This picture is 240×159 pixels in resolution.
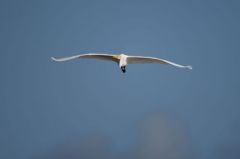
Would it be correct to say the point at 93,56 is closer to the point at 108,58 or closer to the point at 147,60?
the point at 108,58

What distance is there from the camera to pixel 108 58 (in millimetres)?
31094

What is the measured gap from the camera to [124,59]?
2989 centimetres

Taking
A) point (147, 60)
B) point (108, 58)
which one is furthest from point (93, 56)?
point (147, 60)

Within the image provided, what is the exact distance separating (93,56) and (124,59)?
2.21 m

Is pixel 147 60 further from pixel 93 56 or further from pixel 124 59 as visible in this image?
pixel 93 56

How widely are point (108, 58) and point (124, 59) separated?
5.00 ft

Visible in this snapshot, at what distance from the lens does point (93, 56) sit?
3114 centimetres

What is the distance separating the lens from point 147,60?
29.9 metres

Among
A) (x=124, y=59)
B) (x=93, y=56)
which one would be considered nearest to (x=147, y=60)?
(x=124, y=59)

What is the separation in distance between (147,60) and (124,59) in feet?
4.28

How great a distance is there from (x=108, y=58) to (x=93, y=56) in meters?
0.89

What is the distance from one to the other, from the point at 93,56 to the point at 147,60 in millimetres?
3352
